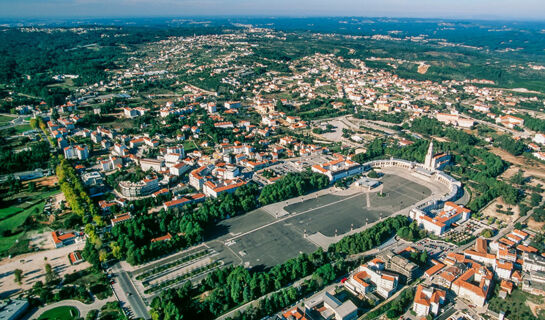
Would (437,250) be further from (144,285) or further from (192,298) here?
(144,285)

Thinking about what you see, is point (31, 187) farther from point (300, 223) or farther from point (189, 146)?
point (300, 223)

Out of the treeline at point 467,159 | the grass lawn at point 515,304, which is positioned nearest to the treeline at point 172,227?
the treeline at point 467,159

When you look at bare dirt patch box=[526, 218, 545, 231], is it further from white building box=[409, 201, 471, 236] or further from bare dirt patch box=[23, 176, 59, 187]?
bare dirt patch box=[23, 176, 59, 187]

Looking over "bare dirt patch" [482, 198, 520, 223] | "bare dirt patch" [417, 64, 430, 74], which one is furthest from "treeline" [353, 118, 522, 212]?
"bare dirt patch" [417, 64, 430, 74]

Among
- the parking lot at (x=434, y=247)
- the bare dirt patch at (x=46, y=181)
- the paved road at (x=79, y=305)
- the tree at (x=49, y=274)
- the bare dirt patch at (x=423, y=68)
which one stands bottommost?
the parking lot at (x=434, y=247)

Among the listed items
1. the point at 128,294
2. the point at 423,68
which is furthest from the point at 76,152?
the point at 423,68

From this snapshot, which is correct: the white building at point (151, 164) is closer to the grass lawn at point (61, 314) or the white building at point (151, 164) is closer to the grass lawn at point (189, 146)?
the grass lawn at point (189, 146)

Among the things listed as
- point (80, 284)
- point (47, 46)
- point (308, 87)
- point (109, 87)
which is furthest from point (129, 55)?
point (80, 284)
